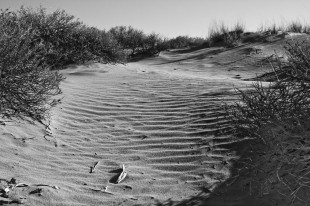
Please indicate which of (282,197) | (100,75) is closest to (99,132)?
(282,197)

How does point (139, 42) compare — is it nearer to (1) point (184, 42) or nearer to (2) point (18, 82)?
(1) point (184, 42)

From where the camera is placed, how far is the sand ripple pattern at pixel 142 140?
4.21 meters

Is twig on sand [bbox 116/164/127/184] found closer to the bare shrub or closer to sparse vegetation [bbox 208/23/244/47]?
the bare shrub

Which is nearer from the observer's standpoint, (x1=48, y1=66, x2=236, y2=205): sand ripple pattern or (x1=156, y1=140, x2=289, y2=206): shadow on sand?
(x1=156, y1=140, x2=289, y2=206): shadow on sand

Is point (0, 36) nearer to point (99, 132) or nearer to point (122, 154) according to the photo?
point (99, 132)

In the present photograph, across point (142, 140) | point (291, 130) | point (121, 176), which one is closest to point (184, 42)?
point (142, 140)

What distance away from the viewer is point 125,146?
212 inches

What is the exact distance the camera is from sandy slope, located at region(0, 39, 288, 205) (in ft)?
13.6

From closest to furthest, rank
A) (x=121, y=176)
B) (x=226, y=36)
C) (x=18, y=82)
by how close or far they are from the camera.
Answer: (x=121, y=176), (x=18, y=82), (x=226, y=36)

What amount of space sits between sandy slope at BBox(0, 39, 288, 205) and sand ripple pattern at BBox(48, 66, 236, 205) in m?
0.01

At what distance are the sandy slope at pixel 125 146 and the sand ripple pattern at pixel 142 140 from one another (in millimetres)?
11

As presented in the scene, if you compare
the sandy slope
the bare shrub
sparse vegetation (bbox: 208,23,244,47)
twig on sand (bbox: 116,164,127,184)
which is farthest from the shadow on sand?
sparse vegetation (bbox: 208,23,244,47)

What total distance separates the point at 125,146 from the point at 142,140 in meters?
0.27

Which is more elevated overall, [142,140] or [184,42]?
[184,42]
